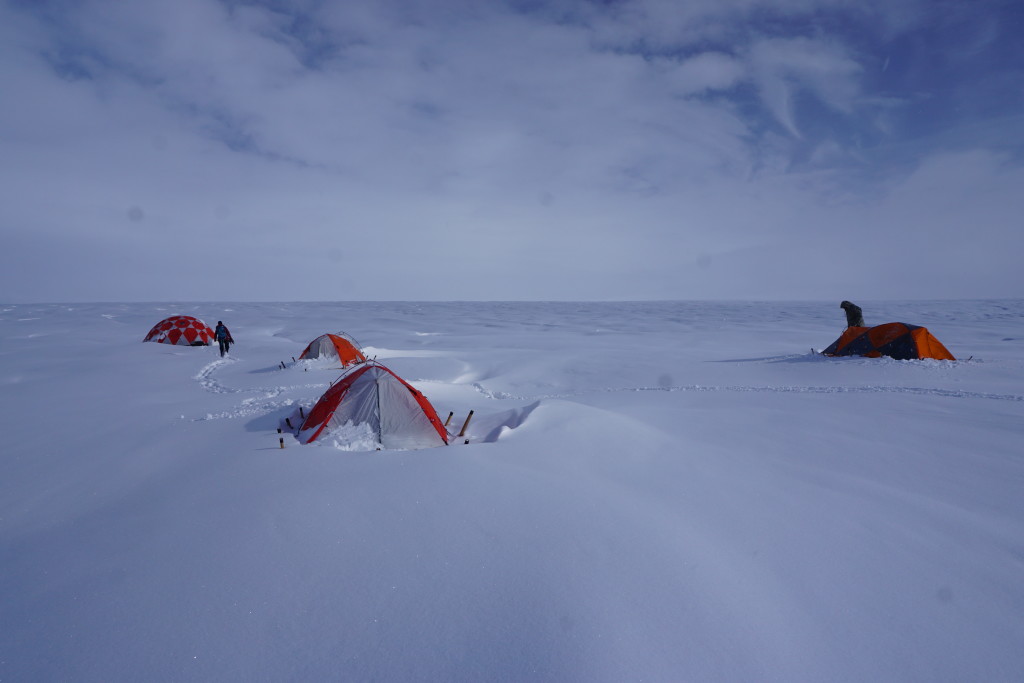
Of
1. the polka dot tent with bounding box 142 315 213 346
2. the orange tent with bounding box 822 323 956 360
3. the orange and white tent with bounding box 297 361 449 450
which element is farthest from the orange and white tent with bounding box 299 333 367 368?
the orange tent with bounding box 822 323 956 360

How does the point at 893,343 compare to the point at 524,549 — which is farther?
the point at 893,343

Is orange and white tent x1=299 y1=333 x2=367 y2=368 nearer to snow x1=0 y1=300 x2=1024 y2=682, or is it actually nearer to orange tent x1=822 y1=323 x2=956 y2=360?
snow x1=0 y1=300 x2=1024 y2=682

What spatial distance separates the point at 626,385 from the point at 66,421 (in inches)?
621

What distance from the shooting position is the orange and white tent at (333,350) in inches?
835

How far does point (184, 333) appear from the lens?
27359mm

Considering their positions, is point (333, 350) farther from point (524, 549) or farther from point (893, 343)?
point (893, 343)

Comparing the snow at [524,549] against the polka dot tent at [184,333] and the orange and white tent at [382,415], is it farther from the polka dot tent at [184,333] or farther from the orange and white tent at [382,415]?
the polka dot tent at [184,333]

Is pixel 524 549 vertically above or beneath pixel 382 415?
beneath

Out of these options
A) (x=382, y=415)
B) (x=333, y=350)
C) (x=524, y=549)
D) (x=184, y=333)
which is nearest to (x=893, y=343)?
(x=382, y=415)

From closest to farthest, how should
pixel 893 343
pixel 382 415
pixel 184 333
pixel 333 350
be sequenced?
pixel 382 415, pixel 893 343, pixel 333 350, pixel 184 333

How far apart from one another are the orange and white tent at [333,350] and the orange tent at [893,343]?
67.5 ft

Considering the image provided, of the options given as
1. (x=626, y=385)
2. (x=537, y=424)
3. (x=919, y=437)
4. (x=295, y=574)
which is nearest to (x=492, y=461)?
(x=537, y=424)

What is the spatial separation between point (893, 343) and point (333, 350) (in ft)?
74.8

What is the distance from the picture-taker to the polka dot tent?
2728 cm
